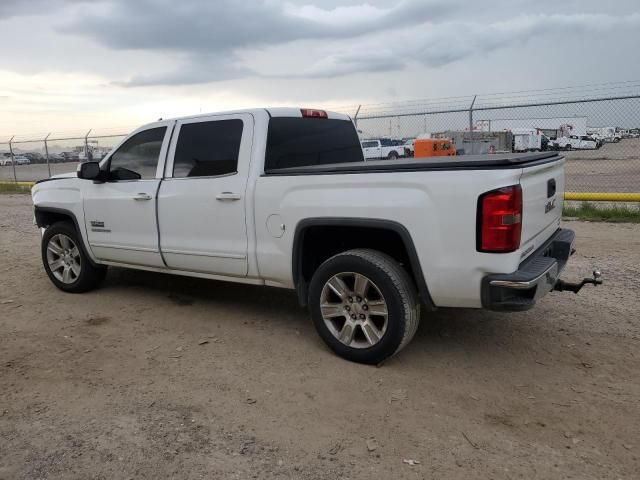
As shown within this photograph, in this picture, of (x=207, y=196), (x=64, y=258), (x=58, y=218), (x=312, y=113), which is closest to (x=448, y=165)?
(x=312, y=113)

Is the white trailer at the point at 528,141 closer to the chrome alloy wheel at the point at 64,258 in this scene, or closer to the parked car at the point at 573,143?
the parked car at the point at 573,143

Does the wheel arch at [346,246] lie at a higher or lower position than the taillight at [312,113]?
lower

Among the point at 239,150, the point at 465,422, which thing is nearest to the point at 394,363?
the point at 465,422

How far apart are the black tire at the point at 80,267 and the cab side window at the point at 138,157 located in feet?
2.95

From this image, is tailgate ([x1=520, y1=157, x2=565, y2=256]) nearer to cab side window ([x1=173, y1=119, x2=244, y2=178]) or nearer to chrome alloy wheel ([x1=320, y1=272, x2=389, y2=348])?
chrome alloy wheel ([x1=320, y1=272, x2=389, y2=348])

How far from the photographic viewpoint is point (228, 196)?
14.4 ft

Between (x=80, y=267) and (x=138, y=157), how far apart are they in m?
1.47

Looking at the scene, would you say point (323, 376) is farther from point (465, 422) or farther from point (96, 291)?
point (96, 291)

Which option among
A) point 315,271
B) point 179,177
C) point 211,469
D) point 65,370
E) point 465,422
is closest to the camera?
point 211,469

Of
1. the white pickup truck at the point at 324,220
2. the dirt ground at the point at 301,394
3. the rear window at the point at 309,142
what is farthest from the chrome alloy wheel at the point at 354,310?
the rear window at the point at 309,142

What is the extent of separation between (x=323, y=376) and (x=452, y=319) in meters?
1.59

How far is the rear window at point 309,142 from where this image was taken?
14.8 ft

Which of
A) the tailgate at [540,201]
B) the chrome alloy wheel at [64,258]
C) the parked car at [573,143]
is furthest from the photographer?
the parked car at [573,143]

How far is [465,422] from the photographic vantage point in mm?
3152
